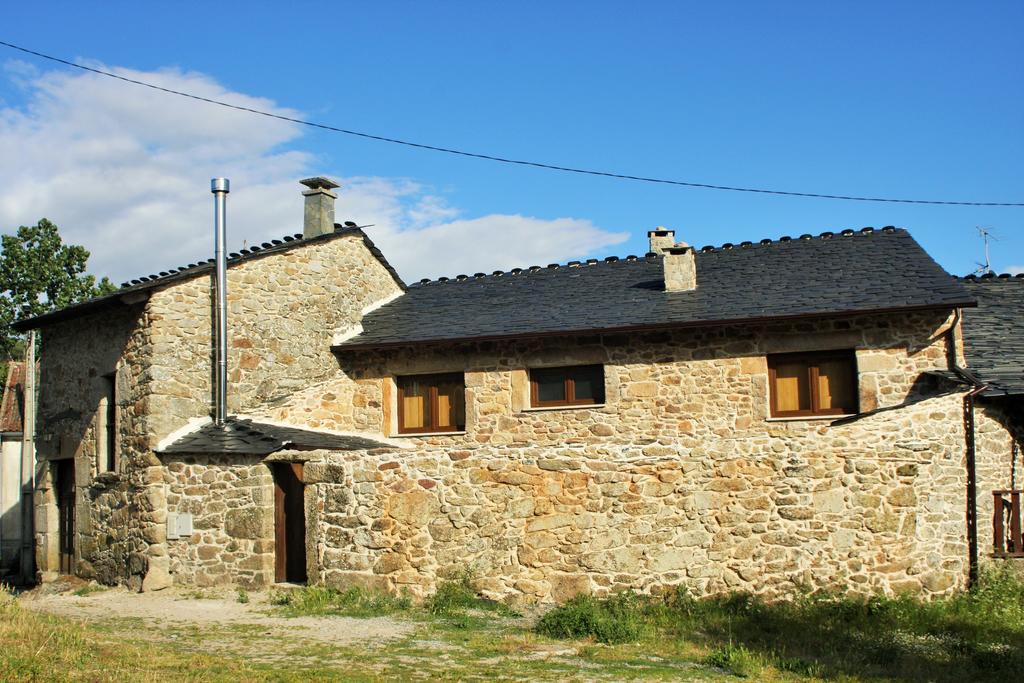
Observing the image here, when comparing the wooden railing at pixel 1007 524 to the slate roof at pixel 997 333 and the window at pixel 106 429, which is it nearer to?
the slate roof at pixel 997 333

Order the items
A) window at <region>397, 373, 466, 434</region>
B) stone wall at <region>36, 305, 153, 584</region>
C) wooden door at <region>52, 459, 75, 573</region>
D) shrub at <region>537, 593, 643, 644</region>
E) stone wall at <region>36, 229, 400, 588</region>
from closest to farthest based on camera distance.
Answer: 1. shrub at <region>537, 593, 643, 644</region>
2. stone wall at <region>36, 229, 400, 588</region>
3. stone wall at <region>36, 305, 153, 584</region>
4. wooden door at <region>52, 459, 75, 573</region>
5. window at <region>397, 373, 466, 434</region>

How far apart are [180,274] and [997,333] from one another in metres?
12.6

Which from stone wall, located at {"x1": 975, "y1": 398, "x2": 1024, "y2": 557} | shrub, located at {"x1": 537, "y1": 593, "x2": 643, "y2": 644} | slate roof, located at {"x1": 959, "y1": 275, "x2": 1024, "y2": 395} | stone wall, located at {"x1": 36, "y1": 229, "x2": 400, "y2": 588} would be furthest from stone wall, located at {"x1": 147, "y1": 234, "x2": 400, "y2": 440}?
slate roof, located at {"x1": 959, "y1": 275, "x2": 1024, "y2": 395}

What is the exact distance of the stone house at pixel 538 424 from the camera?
1063cm

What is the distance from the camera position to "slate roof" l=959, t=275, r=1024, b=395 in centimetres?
1336

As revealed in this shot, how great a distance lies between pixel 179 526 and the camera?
528 inches

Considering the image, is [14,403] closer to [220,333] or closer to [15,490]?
[15,490]

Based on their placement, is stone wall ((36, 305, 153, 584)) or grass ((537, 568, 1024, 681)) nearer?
grass ((537, 568, 1024, 681))

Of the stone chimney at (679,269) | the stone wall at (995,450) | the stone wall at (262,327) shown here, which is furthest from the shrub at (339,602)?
the stone wall at (995,450)

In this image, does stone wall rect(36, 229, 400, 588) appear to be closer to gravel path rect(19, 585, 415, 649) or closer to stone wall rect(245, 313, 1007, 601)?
gravel path rect(19, 585, 415, 649)

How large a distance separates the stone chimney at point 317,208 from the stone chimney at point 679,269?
6.26 meters

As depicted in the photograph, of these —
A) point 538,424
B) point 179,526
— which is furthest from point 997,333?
point 179,526

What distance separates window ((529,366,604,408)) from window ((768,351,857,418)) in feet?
8.96

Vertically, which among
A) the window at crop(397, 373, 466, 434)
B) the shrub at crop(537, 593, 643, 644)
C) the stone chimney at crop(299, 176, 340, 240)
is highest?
the stone chimney at crop(299, 176, 340, 240)
